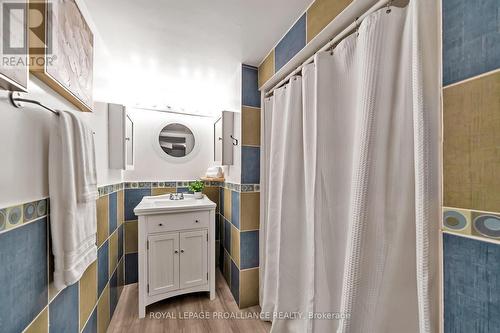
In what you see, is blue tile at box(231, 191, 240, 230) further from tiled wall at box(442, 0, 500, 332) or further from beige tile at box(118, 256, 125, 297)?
tiled wall at box(442, 0, 500, 332)

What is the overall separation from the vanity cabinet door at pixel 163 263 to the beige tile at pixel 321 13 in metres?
1.69

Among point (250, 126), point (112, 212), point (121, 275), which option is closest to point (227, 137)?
point (250, 126)

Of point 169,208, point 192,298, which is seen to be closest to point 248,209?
point 169,208

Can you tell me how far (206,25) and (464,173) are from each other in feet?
4.40

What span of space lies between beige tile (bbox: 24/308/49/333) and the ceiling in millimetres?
1186

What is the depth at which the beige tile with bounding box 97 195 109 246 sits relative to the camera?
1.20 metres

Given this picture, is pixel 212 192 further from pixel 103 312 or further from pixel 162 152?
pixel 103 312

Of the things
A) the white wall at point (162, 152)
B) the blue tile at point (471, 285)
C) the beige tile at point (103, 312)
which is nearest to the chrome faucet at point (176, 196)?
the white wall at point (162, 152)

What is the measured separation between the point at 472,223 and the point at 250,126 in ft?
4.40

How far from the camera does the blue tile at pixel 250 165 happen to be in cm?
160

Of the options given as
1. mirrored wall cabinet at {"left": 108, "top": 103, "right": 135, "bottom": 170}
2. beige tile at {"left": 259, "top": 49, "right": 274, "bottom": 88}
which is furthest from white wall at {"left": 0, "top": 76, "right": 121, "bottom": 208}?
beige tile at {"left": 259, "top": 49, "right": 274, "bottom": 88}

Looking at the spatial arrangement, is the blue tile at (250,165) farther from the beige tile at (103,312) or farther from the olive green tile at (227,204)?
the beige tile at (103,312)

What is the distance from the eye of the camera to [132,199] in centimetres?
200

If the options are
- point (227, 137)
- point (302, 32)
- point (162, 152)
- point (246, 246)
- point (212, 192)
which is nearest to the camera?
point (302, 32)
